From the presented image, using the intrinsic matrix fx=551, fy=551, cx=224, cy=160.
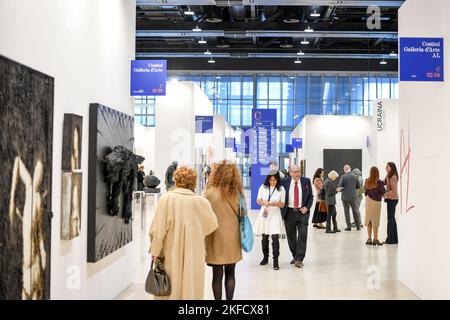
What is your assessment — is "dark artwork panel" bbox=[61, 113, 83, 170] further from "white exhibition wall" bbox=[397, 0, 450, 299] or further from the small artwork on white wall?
"white exhibition wall" bbox=[397, 0, 450, 299]

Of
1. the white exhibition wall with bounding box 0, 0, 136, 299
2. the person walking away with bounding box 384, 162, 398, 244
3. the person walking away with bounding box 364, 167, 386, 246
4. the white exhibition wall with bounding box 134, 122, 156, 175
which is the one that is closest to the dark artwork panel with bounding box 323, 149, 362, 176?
the white exhibition wall with bounding box 134, 122, 156, 175

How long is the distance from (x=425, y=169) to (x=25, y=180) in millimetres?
4479

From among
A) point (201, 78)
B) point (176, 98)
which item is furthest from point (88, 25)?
point (201, 78)

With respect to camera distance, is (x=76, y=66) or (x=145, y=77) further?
(x=145, y=77)

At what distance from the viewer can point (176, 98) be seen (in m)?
16.3

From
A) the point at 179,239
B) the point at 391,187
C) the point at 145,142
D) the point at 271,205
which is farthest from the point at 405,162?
the point at 145,142

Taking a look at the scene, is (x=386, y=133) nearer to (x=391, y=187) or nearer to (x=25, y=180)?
(x=391, y=187)

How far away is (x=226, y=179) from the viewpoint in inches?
194

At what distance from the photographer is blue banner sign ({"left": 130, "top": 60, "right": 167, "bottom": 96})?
7.09 m

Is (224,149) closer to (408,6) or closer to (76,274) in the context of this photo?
(408,6)

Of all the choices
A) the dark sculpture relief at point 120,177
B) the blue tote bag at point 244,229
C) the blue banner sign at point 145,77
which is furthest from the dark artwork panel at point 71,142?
the blue banner sign at point 145,77

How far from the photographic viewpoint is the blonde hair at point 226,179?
4930 millimetres

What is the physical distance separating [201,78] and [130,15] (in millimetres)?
26553

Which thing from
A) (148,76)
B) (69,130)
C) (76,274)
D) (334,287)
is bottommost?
(334,287)
